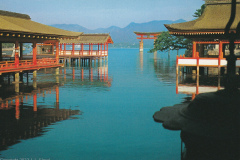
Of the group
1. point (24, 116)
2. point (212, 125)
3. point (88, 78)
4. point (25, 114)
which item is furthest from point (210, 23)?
point (212, 125)

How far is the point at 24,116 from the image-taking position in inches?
592

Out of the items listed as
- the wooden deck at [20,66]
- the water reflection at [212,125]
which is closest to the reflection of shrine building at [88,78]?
the wooden deck at [20,66]

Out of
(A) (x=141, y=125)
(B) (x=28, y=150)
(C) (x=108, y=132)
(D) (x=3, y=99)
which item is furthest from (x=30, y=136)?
(D) (x=3, y=99)

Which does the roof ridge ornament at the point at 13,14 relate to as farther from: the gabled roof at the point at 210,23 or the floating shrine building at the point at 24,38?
the gabled roof at the point at 210,23

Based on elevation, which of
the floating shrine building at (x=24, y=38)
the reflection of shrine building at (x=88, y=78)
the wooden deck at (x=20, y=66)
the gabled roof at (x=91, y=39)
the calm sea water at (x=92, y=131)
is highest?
the gabled roof at (x=91, y=39)

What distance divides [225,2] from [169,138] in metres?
29.5

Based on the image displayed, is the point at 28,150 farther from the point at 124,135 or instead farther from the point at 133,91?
the point at 133,91

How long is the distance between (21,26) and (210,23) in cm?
1850

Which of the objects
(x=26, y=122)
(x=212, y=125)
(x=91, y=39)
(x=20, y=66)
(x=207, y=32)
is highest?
(x=91, y=39)

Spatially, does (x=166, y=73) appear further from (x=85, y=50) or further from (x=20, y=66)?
(x=85, y=50)

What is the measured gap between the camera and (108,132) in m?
12.8

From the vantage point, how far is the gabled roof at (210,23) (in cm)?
3065

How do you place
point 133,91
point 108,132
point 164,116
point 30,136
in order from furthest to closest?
point 133,91, point 108,132, point 30,136, point 164,116

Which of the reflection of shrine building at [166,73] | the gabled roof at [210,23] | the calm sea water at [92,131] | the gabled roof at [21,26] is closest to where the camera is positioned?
the calm sea water at [92,131]
